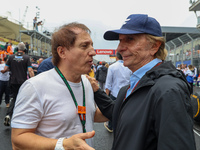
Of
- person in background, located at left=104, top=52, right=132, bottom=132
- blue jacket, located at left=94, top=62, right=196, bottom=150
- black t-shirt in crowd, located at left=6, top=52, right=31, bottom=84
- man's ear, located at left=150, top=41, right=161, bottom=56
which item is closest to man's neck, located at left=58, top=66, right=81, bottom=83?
blue jacket, located at left=94, top=62, right=196, bottom=150

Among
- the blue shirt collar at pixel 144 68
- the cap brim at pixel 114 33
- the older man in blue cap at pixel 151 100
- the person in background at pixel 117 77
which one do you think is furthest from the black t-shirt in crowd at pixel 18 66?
the blue shirt collar at pixel 144 68

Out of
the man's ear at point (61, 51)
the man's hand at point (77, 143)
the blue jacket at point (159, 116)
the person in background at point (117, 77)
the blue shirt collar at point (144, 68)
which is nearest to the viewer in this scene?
the blue jacket at point (159, 116)

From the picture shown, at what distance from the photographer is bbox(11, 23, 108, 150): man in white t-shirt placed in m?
1.31

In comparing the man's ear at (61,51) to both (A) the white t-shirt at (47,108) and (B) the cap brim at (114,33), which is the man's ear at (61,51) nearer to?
(A) the white t-shirt at (47,108)

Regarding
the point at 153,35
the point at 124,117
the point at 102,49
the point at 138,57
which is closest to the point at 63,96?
the point at 124,117

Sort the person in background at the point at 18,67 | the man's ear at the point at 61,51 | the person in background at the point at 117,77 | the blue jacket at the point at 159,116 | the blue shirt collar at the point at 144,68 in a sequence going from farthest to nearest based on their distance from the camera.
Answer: the person in background at the point at 18,67, the person in background at the point at 117,77, the man's ear at the point at 61,51, the blue shirt collar at the point at 144,68, the blue jacket at the point at 159,116

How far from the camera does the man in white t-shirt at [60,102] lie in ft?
4.29

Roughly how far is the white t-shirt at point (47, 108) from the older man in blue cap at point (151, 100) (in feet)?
1.35

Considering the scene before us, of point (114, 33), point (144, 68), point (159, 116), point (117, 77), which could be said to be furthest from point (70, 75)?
point (117, 77)

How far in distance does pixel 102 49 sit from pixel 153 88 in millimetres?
51545

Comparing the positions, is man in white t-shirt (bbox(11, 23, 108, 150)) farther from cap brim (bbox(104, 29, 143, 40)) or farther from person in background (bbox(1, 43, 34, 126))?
person in background (bbox(1, 43, 34, 126))

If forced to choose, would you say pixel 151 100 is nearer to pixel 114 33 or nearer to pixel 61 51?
pixel 114 33

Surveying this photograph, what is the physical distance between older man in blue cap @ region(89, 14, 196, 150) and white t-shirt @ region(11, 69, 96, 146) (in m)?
0.41

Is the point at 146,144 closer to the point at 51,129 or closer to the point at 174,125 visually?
the point at 174,125
